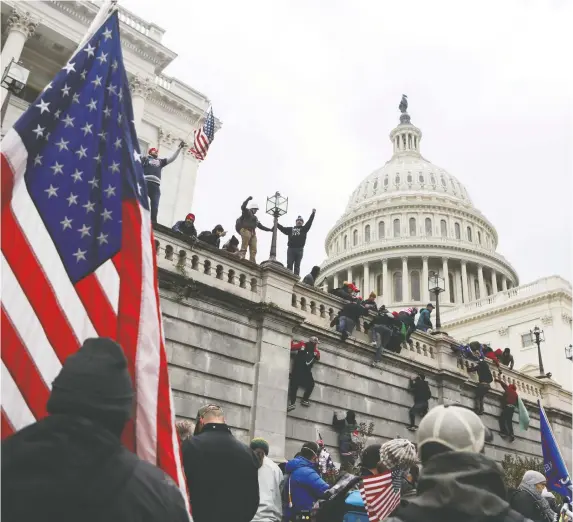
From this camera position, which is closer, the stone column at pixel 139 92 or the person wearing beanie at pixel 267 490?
the person wearing beanie at pixel 267 490

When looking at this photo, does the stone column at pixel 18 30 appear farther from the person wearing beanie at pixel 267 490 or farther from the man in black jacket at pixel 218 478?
the man in black jacket at pixel 218 478

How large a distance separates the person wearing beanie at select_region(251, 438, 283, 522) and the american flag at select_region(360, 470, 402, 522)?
6.23 feet

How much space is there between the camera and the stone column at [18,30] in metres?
24.5

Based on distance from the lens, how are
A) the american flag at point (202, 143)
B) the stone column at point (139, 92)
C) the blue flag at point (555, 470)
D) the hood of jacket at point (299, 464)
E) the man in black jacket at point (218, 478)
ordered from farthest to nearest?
1. the stone column at point (139, 92)
2. the american flag at point (202, 143)
3. the blue flag at point (555, 470)
4. the hood of jacket at point (299, 464)
5. the man in black jacket at point (218, 478)

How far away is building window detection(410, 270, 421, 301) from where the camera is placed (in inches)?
3082

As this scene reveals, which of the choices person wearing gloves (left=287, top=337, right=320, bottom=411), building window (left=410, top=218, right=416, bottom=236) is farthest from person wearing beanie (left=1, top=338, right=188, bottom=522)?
building window (left=410, top=218, right=416, bottom=236)

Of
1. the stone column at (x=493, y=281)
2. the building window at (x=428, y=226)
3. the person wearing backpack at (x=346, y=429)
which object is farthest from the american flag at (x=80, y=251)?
the building window at (x=428, y=226)

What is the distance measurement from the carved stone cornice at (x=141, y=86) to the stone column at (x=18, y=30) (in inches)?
181

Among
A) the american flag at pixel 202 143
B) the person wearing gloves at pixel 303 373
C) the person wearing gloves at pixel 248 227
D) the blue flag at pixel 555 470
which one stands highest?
the american flag at pixel 202 143

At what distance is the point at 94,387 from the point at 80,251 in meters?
1.74

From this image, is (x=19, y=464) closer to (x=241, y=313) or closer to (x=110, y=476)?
(x=110, y=476)

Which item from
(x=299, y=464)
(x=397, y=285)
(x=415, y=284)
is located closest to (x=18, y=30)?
(x=299, y=464)

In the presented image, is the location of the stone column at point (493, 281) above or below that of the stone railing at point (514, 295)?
above

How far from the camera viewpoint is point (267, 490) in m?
7.15
